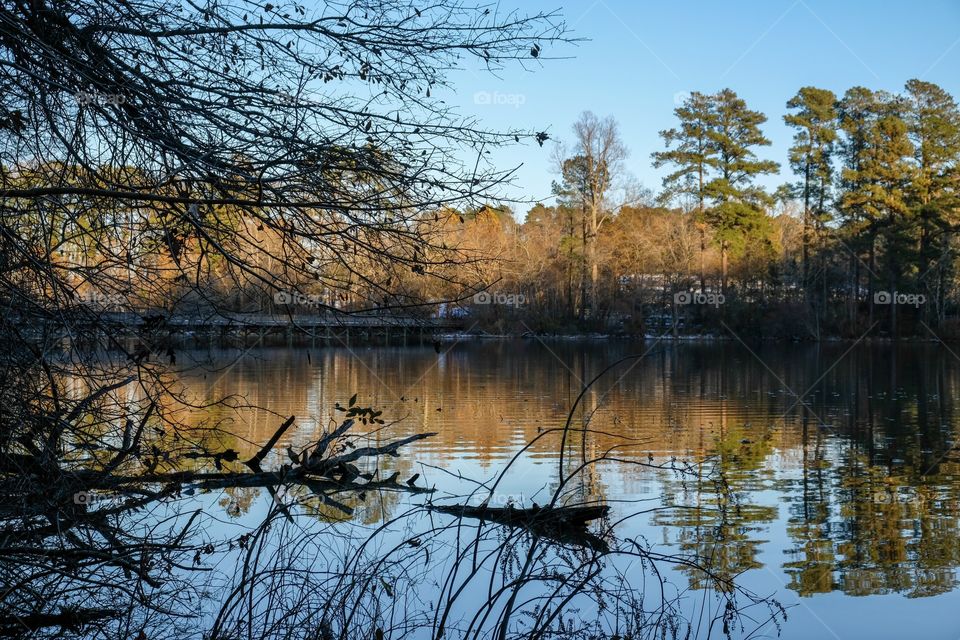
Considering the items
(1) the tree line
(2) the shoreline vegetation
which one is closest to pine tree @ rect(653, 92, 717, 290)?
(1) the tree line

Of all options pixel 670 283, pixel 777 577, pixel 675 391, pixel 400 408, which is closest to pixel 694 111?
pixel 670 283

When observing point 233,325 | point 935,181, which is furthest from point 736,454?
point 935,181

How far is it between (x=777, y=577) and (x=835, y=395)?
14291mm

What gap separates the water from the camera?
670 cm

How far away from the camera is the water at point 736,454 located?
670 cm

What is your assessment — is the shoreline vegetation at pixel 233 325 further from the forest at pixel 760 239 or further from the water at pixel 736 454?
the forest at pixel 760 239

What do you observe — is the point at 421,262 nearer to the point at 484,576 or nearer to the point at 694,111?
the point at 484,576

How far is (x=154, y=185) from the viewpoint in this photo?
4.05 meters

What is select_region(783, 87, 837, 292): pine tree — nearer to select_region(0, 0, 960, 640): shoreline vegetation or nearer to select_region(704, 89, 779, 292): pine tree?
select_region(704, 89, 779, 292): pine tree

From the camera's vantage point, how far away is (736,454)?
1198cm

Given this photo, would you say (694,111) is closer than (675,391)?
No

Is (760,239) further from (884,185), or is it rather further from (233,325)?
(233,325)

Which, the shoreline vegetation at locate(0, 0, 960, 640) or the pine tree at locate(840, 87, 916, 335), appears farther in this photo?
the pine tree at locate(840, 87, 916, 335)

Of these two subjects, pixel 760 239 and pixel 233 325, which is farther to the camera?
pixel 760 239
